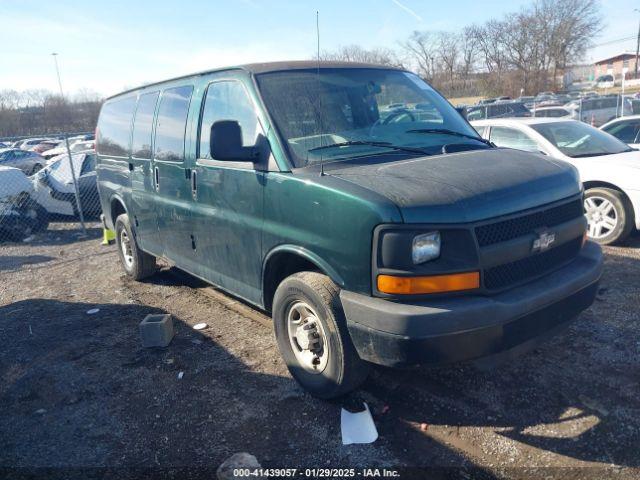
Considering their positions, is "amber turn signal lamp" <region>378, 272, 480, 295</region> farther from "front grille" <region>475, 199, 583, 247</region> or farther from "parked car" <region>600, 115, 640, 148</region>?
"parked car" <region>600, 115, 640, 148</region>

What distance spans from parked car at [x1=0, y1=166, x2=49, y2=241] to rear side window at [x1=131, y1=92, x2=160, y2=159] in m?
5.78

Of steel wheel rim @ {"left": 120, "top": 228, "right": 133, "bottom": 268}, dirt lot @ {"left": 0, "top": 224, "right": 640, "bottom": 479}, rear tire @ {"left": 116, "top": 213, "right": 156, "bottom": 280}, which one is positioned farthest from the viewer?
steel wheel rim @ {"left": 120, "top": 228, "right": 133, "bottom": 268}

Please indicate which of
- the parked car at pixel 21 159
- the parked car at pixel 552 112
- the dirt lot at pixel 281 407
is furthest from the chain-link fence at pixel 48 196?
the parked car at pixel 552 112

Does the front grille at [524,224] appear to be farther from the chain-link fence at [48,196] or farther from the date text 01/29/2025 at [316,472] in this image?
the chain-link fence at [48,196]

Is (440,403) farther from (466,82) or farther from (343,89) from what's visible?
(466,82)

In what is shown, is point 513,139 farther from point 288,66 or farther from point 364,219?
point 364,219

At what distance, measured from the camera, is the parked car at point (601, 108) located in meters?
17.6

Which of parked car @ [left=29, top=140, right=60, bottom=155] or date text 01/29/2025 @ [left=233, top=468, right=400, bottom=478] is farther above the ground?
parked car @ [left=29, top=140, right=60, bottom=155]

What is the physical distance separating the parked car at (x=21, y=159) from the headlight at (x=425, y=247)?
833 inches

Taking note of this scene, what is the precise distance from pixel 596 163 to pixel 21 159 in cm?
2282

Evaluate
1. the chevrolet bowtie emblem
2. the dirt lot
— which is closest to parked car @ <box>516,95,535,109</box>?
the dirt lot

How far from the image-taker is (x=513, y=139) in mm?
7555

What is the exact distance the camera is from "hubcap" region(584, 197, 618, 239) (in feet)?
21.2

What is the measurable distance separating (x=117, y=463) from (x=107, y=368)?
139 cm
